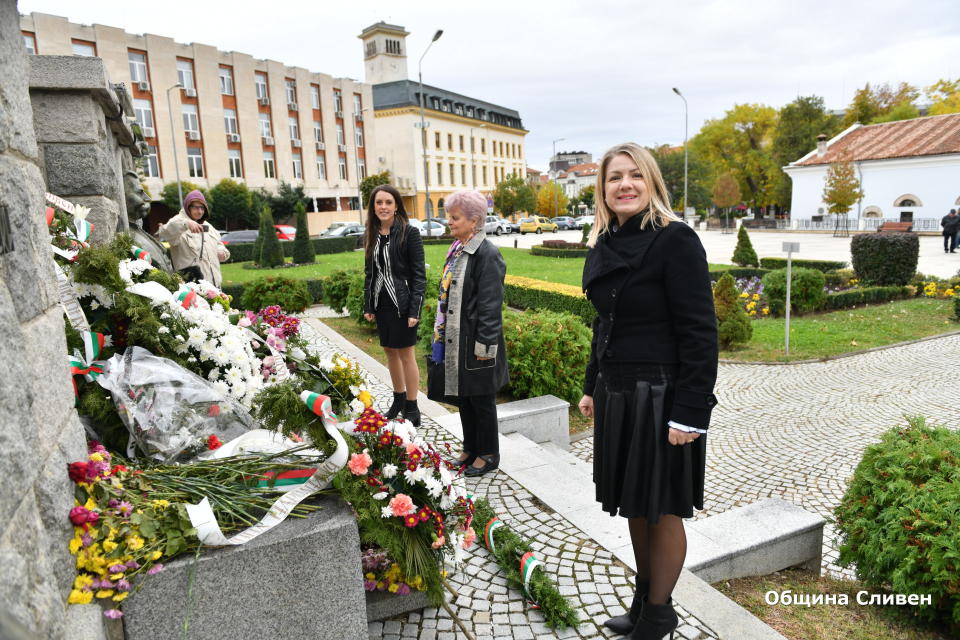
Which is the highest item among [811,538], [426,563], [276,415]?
[276,415]

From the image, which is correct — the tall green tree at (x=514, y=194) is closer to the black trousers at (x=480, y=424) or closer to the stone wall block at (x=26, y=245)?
the black trousers at (x=480, y=424)

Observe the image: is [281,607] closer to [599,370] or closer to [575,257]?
[599,370]

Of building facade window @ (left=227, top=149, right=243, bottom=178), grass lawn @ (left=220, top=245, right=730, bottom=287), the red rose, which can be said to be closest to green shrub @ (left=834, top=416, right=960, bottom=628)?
the red rose

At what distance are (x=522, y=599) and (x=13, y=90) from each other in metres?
2.77

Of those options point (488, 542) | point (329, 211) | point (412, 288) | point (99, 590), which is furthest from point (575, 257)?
point (329, 211)

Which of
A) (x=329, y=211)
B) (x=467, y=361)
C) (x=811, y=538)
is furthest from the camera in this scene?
(x=329, y=211)

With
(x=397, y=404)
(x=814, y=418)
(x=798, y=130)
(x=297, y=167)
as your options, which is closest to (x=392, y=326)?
(x=397, y=404)

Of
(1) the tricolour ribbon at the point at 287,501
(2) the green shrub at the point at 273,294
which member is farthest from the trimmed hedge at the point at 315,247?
(1) the tricolour ribbon at the point at 287,501

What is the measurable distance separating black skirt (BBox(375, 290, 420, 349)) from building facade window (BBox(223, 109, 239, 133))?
39.7 metres

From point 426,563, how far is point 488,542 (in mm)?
763

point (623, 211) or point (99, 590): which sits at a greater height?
point (623, 211)

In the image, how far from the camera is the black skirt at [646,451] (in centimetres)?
228

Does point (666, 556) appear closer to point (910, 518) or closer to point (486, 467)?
point (910, 518)

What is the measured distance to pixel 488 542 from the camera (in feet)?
10.4
